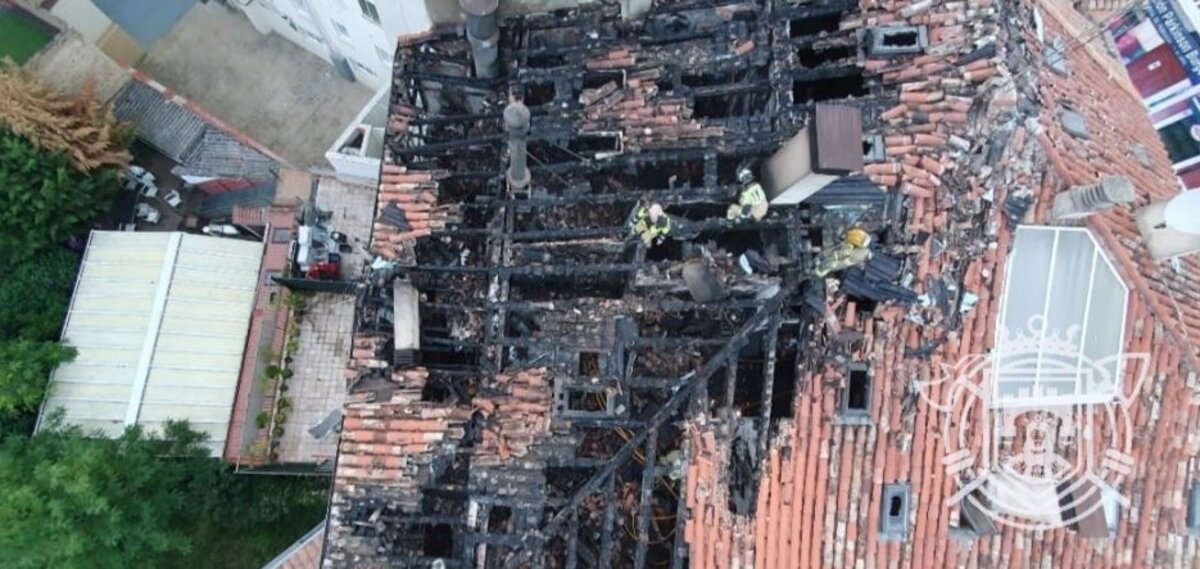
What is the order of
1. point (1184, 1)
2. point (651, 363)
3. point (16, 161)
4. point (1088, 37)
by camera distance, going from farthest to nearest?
point (1184, 1), point (16, 161), point (1088, 37), point (651, 363)

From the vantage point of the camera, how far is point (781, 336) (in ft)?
39.5

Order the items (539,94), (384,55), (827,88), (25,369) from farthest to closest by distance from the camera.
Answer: (384,55), (25,369), (539,94), (827,88)

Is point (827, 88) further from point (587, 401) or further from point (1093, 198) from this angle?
point (587, 401)

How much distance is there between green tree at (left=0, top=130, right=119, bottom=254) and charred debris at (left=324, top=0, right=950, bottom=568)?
11.4 m

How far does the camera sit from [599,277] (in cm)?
1290

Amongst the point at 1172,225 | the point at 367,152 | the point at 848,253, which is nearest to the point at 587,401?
the point at 848,253

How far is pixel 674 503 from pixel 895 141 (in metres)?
6.83

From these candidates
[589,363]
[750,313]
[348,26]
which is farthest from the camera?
[348,26]

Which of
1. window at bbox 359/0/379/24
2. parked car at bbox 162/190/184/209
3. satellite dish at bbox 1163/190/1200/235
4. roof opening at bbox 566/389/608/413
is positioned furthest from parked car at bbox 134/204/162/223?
satellite dish at bbox 1163/190/1200/235

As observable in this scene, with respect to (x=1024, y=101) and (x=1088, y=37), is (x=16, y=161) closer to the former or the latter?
(x=1024, y=101)

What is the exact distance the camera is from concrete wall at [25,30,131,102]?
2112 cm

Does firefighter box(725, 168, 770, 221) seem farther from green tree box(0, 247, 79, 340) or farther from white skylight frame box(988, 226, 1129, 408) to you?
green tree box(0, 247, 79, 340)

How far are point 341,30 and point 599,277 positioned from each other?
1218 centimetres

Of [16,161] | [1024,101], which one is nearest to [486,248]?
[1024,101]
